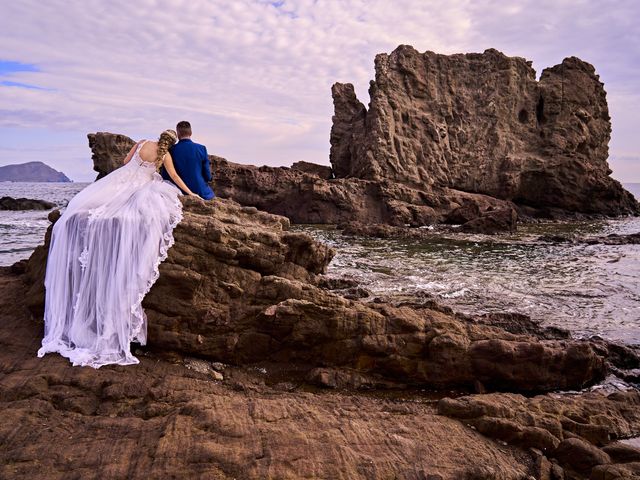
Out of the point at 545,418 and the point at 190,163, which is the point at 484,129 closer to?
the point at 190,163

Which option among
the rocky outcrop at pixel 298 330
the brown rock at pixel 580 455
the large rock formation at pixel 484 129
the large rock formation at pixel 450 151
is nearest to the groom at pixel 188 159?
the rocky outcrop at pixel 298 330

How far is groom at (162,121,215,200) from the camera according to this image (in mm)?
7508

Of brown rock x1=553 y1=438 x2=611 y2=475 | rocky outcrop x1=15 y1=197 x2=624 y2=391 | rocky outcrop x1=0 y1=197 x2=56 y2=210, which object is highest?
rocky outcrop x1=15 y1=197 x2=624 y2=391

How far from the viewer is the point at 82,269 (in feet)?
19.5

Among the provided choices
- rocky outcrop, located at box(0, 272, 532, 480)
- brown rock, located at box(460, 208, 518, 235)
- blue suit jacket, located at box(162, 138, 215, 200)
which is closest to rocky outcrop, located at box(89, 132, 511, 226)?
brown rock, located at box(460, 208, 518, 235)

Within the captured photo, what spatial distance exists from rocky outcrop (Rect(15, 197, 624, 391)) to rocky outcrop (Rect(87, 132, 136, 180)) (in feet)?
116

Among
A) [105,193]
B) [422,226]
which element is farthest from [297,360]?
[422,226]

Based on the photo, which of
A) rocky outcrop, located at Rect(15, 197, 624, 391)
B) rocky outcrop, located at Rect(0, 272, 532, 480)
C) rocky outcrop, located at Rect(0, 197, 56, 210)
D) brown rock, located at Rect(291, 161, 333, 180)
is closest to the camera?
rocky outcrop, located at Rect(0, 272, 532, 480)

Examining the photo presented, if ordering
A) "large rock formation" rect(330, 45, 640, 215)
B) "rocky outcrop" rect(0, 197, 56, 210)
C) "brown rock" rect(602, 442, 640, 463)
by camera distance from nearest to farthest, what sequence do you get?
"brown rock" rect(602, 442, 640, 463), "large rock formation" rect(330, 45, 640, 215), "rocky outcrop" rect(0, 197, 56, 210)

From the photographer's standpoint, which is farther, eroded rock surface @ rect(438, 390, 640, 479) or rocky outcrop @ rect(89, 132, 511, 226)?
rocky outcrop @ rect(89, 132, 511, 226)

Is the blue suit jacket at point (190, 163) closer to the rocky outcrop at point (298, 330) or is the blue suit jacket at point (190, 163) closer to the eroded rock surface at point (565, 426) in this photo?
the rocky outcrop at point (298, 330)

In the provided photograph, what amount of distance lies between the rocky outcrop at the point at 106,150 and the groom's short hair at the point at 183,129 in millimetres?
34587

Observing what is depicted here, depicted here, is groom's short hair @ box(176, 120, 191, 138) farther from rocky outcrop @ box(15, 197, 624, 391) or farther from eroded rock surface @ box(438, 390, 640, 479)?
eroded rock surface @ box(438, 390, 640, 479)

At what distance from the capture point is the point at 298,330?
21.2 ft
